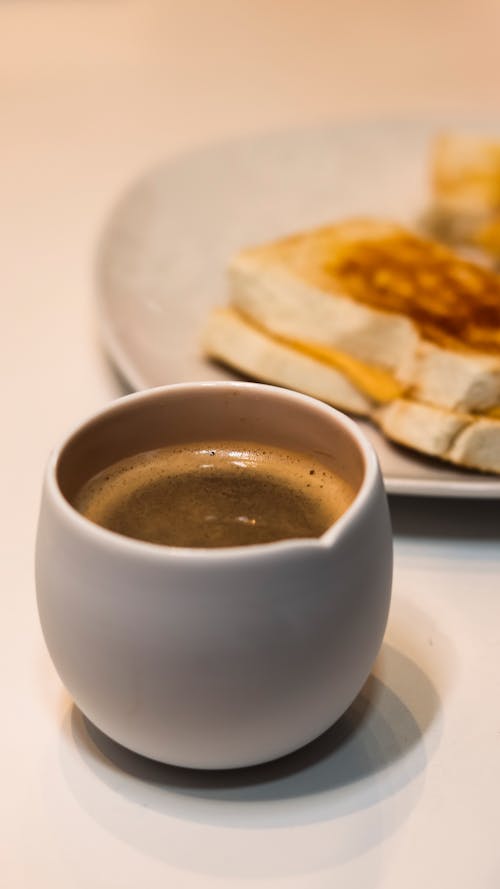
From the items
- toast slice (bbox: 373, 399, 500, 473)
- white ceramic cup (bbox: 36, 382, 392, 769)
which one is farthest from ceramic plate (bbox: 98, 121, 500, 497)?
white ceramic cup (bbox: 36, 382, 392, 769)

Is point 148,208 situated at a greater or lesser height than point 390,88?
greater

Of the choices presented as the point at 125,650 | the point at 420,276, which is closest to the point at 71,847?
the point at 125,650

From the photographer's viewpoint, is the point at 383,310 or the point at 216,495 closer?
the point at 216,495

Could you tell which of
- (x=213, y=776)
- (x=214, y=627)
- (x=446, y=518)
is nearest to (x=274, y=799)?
(x=213, y=776)

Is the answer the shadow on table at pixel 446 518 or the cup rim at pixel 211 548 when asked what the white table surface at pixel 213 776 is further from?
the cup rim at pixel 211 548

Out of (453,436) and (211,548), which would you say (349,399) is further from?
(211,548)

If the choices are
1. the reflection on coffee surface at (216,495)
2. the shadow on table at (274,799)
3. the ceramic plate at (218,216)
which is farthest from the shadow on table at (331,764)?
the ceramic plate at (218,216)

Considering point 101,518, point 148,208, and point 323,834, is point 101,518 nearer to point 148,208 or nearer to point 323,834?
point 323,834
